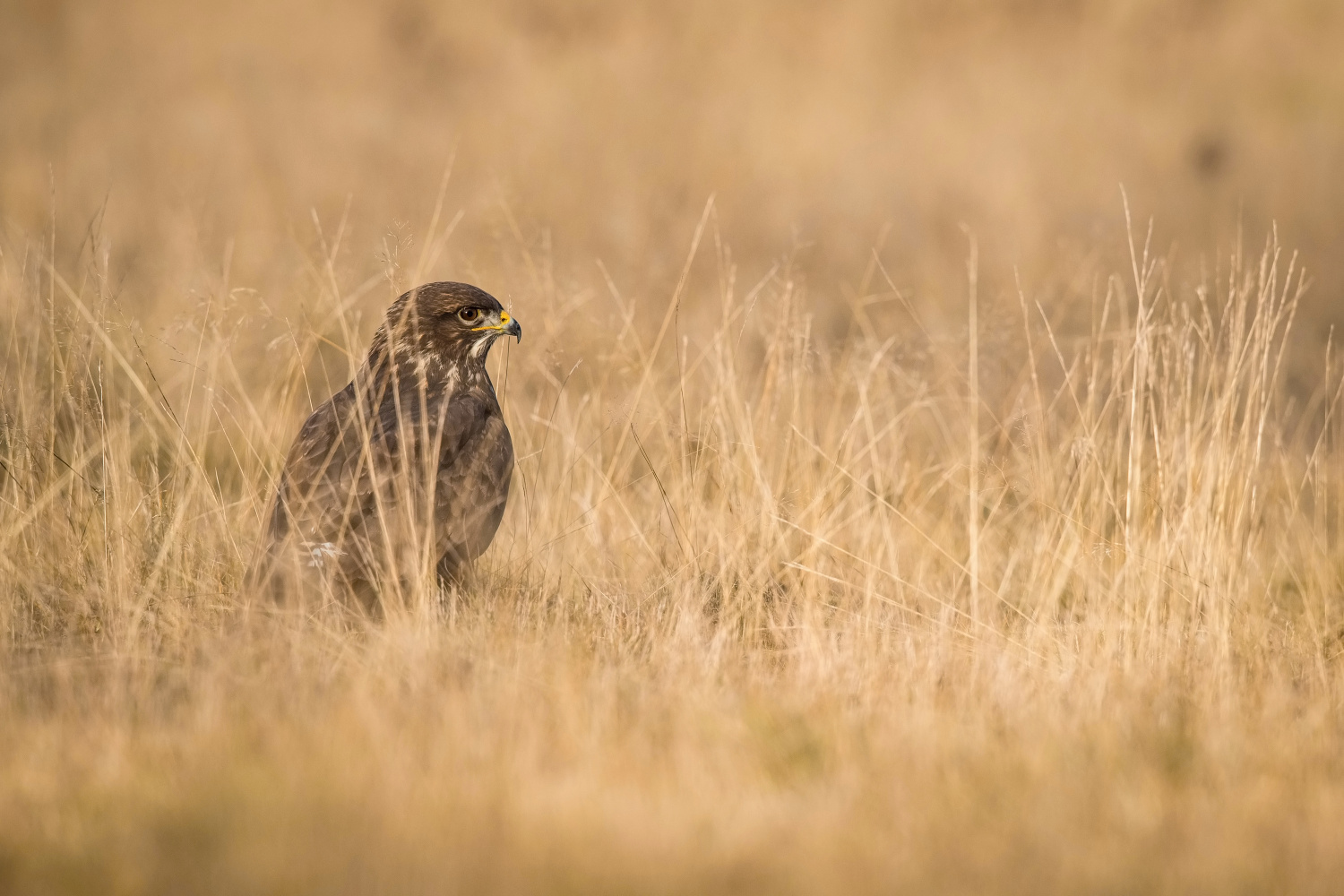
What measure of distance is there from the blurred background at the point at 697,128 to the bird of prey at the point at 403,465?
496 cm

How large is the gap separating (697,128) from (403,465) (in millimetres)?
11696

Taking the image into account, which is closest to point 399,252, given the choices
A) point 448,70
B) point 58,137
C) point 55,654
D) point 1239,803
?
point 55,654

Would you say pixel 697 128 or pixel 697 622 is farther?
pixel 697 128

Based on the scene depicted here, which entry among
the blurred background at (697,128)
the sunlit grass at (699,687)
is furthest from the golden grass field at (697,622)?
the blurred background at (697,128)

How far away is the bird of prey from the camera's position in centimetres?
437

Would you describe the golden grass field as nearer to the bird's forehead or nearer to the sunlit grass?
the sunlit grass

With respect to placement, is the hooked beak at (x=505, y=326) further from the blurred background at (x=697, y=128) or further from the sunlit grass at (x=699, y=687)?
the blurred background at (x=697, y=128)

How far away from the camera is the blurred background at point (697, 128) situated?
484 inches

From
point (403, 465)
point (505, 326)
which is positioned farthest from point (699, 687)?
point (505, 326)

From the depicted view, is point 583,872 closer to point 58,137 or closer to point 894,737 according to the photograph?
point 894,737

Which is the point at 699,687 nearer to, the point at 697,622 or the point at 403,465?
the point at 697,622

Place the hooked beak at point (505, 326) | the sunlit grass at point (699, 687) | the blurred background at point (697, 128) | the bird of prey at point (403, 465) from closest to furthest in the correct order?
the sunlit grass at point (699, 687), the bird of prey at point (403, 465), the hooked beak at point (505, 326), the blurred background at point (697, 128)

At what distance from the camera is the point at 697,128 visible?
599 inches

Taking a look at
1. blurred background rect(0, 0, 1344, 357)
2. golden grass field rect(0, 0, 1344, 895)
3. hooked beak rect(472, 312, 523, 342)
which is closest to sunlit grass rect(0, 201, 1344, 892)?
golden grass field rect(0, 0, 1344, 895)
